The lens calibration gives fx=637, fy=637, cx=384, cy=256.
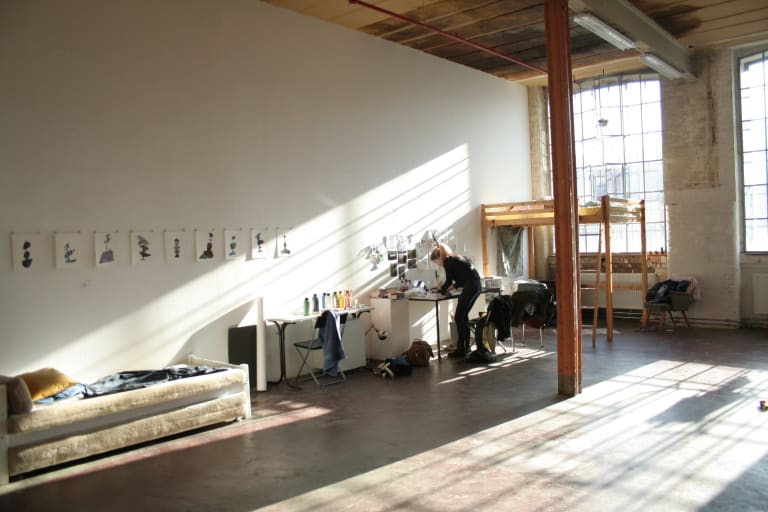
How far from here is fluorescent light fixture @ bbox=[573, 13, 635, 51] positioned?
26.1 feet

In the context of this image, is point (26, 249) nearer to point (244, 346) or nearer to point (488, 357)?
point (244, 346)

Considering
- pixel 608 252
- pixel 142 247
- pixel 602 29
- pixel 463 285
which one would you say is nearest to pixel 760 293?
pixel 608 252

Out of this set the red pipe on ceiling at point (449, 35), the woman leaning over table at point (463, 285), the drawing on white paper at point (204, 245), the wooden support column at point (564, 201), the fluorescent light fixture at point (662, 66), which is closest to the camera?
the wooden support column at point (564, 201)

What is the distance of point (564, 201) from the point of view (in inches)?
281

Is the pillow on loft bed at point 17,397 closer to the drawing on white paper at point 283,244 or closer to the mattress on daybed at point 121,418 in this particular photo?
the mattress on daybed at point 121,418

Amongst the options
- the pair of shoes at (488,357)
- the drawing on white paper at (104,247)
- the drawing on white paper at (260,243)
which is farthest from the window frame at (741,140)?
the drawing on white paper at (104,247)

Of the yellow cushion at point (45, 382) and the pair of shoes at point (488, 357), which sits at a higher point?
the yellow cushion at point (45, 382)

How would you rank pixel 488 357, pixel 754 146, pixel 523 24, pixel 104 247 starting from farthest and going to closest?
pixel 754 146, pixel 523 24, pixel 488 357, pixel 104 247

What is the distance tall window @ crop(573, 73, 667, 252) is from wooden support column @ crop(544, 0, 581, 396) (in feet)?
17.6

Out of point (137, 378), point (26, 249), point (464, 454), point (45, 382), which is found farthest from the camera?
point (137, 378)

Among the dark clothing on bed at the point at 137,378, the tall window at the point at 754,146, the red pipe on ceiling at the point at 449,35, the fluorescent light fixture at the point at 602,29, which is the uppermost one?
the red pipe on ceiling at the point at 449,35

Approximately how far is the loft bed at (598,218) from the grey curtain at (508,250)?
240 mm

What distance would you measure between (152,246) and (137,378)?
1511 mm

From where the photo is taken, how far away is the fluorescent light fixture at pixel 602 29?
7.95m
